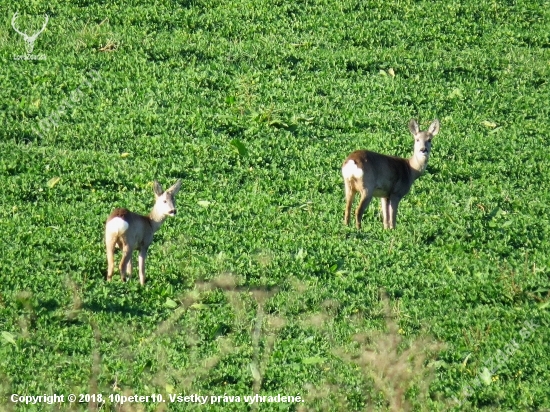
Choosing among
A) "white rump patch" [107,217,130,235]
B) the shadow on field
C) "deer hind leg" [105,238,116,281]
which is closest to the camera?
"white rump patch" [107,217,130,235]

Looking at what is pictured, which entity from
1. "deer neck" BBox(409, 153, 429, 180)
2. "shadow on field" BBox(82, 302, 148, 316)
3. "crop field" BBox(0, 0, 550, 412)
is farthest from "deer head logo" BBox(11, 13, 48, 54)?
"shadow on field" BBox(82, 302, 148, 316)

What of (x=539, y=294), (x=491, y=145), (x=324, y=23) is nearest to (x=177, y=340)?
(x=539, y=294)

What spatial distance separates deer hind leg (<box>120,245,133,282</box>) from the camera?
10.9 metres

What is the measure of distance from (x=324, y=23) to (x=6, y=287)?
10255mm

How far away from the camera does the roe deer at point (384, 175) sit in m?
12.7

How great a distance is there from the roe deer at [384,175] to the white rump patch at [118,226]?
2.97 metres

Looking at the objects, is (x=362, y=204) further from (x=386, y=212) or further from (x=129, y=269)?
(x=129, y=269)

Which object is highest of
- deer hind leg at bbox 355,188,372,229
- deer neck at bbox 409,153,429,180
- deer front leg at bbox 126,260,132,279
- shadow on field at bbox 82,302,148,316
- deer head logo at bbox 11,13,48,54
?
deer head logo at bbox 11,13,48,54

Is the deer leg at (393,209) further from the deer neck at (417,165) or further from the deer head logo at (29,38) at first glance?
the deer head logo at (29,38)

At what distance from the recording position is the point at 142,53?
61.6ft

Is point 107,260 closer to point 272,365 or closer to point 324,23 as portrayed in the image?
point 272,365

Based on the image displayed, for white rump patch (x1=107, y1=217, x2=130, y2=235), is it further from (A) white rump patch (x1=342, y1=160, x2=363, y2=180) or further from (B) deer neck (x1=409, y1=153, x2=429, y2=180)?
(B) deer neck (x1=409, y1=153, x2=429, y2=180)

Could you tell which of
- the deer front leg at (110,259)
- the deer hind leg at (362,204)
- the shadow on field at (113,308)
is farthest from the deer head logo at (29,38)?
the shadow on field at (113,308)

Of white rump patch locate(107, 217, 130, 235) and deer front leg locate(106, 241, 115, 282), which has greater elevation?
white rump patch locate(107, 217, 130, 235)
